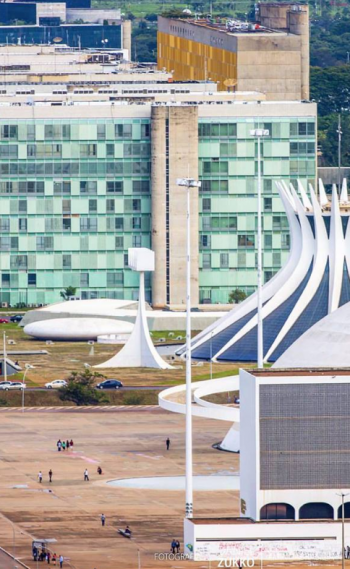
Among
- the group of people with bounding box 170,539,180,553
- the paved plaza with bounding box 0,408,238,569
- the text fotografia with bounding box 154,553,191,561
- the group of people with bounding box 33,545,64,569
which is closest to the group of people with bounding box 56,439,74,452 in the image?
the paved plaza with bounding box 0,408,238,569

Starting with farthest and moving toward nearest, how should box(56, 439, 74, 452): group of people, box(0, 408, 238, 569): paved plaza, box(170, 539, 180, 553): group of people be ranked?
1. box(56, 439, 74, 452): group of people
2. box(0, 408, 238, 569): paved plaza
3. box(170, 539, 180, 553): group of people

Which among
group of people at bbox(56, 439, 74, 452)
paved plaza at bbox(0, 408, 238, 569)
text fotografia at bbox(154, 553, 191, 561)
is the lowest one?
group of people at bbox(56, 439, 74, 452)

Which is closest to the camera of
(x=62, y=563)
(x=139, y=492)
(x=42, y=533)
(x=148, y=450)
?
(x=62, y=563)

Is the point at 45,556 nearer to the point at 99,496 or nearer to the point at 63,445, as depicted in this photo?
the point at 99,496

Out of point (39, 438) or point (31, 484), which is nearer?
point (31, 484)

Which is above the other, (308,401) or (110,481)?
(308,401)

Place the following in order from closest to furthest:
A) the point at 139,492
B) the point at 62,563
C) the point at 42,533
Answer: the point at 62,563, the point at 42,533, the point at 139,492

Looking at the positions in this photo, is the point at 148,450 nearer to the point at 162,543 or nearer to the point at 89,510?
the point at 89,510

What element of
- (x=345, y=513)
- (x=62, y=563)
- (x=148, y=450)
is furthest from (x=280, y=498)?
(x=148, y=450)

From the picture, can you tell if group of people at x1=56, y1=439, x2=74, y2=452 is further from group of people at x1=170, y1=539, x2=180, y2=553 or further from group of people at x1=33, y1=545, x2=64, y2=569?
group of people at x1=33, y1=545, x2=64, y2=569

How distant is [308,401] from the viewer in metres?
144

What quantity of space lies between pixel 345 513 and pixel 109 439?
52768 millimetres

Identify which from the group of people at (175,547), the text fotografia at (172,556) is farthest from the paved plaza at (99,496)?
the group of people at (175,547)

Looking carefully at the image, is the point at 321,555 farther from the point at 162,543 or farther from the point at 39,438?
the point at 39,438
